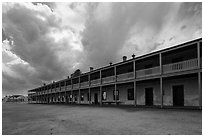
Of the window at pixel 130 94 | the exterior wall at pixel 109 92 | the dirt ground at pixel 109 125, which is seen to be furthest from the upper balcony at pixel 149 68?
the dirt ground at pixel 109 125

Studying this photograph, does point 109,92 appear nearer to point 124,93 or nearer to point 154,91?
point 124,93

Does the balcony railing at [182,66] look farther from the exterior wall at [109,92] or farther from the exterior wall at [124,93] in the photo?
the exterior wall at [109,92]

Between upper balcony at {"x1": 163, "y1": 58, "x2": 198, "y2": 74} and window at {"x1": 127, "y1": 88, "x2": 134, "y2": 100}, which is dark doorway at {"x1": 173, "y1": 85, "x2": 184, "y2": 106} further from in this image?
A: window at {"x1": 127, "y1": 88, "x2": 134, "y2": 100}

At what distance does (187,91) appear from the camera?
58.5 ft

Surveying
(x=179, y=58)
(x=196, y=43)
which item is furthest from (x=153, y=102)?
(x=196, y=43)

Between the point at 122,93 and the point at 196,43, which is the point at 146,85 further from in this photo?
the point at 196,43

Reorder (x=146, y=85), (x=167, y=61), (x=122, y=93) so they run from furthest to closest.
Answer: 1. (x=122, y=93)
2. (x=146, y=85)
3. (x=167, y=61)

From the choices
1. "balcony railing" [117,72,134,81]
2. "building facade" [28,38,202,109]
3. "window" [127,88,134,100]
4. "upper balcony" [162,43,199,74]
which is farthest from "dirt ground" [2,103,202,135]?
"window" [127,88,134,100]

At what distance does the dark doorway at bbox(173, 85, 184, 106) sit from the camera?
725 inches

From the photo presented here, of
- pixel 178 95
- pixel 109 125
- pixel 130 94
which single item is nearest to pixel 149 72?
pixel 178 95

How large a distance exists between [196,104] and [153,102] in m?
5.20

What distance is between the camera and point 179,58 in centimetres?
1880

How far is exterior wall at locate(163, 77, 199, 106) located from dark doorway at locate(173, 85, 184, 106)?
34 cm

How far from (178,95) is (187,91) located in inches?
47.1
